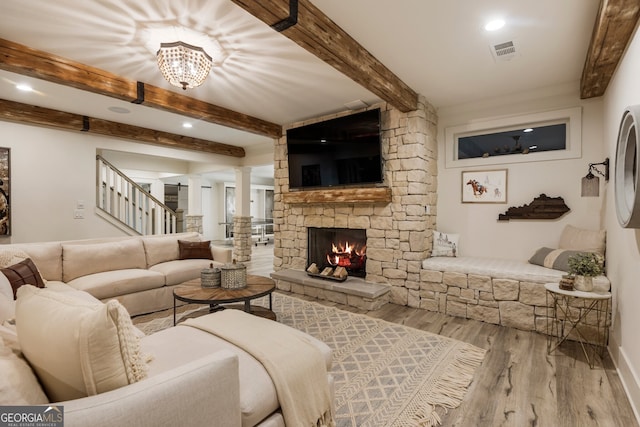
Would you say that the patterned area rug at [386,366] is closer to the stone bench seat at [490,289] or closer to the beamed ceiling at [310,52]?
the stone bench seat at [490,289]

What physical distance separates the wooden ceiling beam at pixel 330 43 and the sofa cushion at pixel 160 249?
319 cm

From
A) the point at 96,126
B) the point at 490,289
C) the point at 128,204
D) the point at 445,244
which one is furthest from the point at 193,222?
the point at 490,289

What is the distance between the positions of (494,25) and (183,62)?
238cm

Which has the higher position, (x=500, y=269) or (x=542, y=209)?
(x=542, y=209)

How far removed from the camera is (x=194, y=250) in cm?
434

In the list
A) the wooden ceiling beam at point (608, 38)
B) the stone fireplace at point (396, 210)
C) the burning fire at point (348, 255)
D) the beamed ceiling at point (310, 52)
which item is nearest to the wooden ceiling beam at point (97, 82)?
the beamed ceiling at point (310, 52)

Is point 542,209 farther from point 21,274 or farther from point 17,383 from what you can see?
point 21,274

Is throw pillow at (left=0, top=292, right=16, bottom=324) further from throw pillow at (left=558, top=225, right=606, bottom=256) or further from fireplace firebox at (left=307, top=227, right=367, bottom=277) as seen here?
throw pillow at (left=558, top=225, right=606, bottom=256)

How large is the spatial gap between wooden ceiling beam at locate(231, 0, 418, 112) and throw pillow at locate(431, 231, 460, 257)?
6.15 ft

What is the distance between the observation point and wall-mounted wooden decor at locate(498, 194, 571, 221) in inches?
135

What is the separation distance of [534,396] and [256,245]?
28.7 feet

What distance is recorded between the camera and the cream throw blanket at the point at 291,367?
142cm

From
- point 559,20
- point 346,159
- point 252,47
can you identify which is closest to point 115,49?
point 252,47

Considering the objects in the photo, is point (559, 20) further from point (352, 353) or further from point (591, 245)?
point (352, 353)
